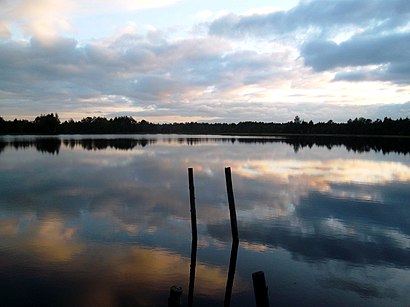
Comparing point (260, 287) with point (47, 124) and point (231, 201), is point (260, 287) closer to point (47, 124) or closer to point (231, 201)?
point (231, 201)

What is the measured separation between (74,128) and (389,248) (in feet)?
603

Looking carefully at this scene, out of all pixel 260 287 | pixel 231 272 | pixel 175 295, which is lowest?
pixel 231 272

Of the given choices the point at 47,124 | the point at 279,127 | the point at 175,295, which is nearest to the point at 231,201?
the point at 175,295

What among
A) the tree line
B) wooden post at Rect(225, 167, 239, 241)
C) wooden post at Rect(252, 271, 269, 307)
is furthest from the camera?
the tree line

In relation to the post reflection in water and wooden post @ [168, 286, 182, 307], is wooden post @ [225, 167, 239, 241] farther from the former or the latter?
wooden post @ [168, 286, 182, 307]

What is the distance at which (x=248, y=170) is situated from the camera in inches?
1219

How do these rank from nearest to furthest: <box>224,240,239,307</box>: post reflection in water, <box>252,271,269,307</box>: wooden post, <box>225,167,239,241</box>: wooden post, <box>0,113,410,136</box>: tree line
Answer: <box>252,271,269,307</box>: wooden post, <box>224,240,239,307</box>: post reflection in water, <box>225,167,239,241</box>: wooden post, <box>0,113,410,136</box>: tree line

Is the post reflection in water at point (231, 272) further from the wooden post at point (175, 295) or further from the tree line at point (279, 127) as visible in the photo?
the tree line at point (279, 127)

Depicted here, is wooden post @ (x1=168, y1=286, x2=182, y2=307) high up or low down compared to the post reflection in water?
up

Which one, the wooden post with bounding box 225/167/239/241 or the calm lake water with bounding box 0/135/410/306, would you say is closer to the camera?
the calm lake water with bounding box 0/135/410/306

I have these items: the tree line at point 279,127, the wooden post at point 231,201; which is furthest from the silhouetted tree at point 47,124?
the wooden post at point 231,201

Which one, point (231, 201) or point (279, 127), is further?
point (279, 127)

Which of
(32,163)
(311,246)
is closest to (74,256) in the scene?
(311,246)

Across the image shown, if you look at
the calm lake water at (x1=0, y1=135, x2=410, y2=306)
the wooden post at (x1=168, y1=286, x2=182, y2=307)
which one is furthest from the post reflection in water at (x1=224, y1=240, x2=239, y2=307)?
the wooden post at (x1=168, y1=286, x2=182, y2=307)
